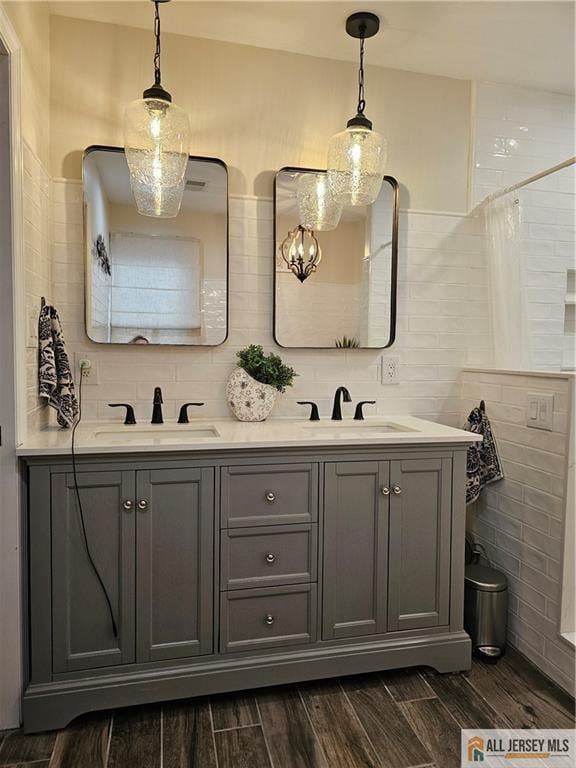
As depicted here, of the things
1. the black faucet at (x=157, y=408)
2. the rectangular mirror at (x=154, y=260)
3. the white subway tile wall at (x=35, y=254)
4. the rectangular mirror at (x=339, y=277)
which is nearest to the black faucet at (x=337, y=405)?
the rectangular mirror at (x=339, y=277)

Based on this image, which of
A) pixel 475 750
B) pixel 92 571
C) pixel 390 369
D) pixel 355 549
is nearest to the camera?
pixel 475 750

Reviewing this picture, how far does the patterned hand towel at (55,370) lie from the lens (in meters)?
2.03

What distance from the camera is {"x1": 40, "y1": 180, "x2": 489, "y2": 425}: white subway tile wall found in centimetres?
229

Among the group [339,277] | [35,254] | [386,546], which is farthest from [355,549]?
[35,254]

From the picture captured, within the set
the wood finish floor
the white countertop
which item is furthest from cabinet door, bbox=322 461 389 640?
the wood finish floor

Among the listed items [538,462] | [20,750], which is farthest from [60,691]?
[538,462]

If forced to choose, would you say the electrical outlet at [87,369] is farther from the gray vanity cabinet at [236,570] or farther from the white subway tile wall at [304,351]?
the gray vanity cabinet at [236,570]

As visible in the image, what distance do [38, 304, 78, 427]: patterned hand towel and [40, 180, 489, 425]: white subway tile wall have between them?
0.64 feet

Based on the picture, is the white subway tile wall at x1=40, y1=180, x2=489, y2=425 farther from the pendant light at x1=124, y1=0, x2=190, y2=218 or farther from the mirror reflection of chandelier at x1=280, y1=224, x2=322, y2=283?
the pendant light at x1=124, y1=0, x2=190, y2=218

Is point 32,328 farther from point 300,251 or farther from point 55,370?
point 300,251

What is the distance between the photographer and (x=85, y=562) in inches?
71.7

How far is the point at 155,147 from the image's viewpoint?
6.36 feet

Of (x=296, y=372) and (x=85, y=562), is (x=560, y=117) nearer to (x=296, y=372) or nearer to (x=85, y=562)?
(x=296, y=372)

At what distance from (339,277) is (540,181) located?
1164 millimetres
